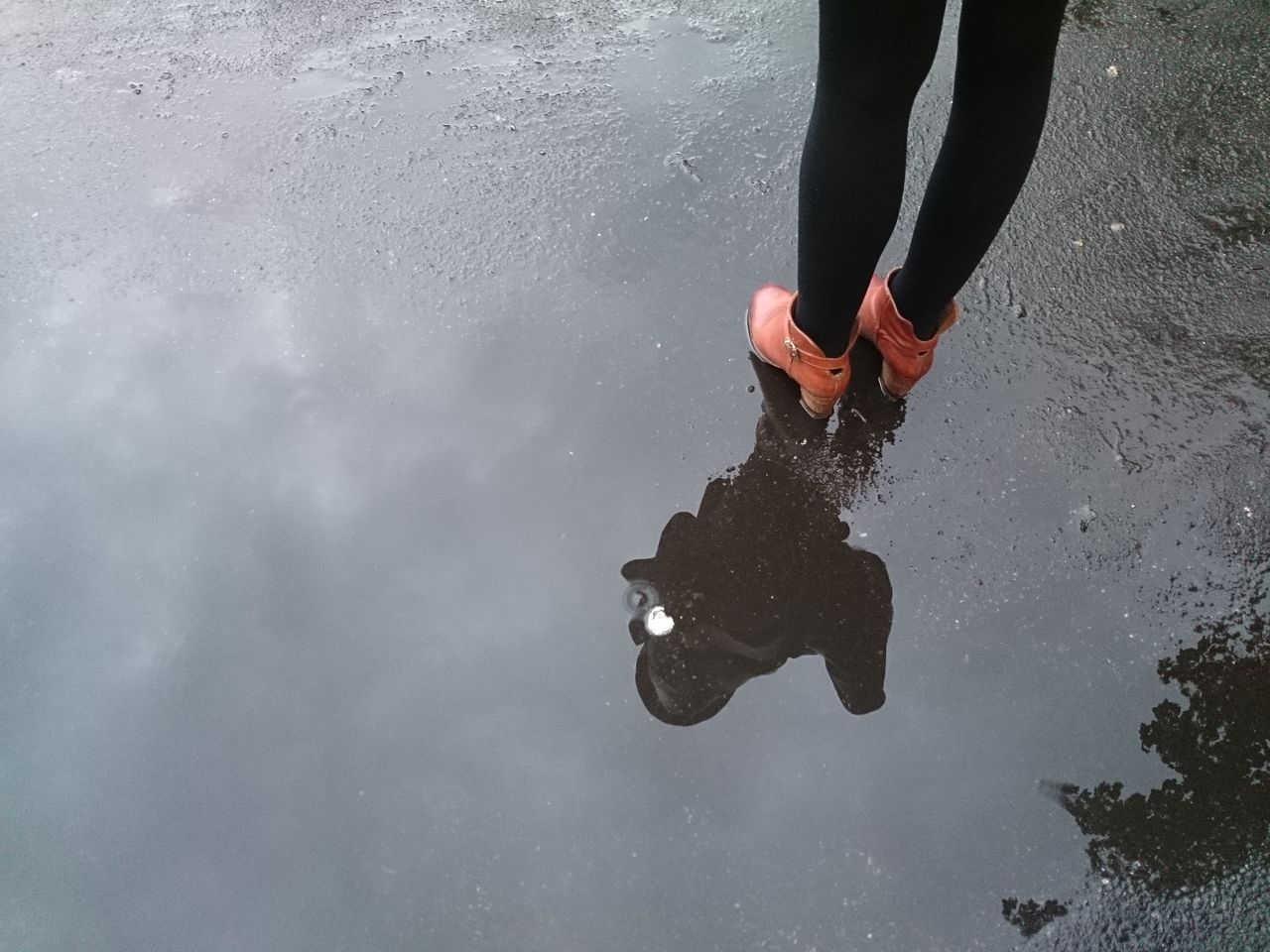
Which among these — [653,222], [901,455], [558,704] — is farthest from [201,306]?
[901,455]

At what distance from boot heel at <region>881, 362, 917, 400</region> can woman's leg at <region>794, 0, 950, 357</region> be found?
0.65ft

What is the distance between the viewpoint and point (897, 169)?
1479 mm

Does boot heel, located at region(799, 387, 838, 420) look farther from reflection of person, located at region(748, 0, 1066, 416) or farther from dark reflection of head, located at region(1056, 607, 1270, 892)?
dark reflection of head, located at region(1056, 607, 1270, 892)

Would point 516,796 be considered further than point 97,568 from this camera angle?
No

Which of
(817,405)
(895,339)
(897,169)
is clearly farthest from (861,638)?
(897,169)

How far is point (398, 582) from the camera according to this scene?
1.79 m

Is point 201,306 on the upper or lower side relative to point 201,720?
upper

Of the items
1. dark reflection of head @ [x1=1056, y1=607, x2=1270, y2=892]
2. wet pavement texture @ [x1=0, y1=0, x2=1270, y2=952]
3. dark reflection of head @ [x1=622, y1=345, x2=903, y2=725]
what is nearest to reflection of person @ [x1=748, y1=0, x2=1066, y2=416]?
dark reflection of head @ [x1=622, y1=345, x2=903, y2=725]

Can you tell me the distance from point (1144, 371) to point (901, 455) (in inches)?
23.7

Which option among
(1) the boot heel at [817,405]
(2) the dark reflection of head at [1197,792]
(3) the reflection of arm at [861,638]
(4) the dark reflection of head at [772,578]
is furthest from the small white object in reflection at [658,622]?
(2) the dark reflection of head at [1197,792]

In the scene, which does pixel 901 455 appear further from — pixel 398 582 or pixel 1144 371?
pixel 398 582

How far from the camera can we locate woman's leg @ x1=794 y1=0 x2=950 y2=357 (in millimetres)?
1236

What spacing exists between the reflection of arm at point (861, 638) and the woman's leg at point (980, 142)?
0.51 m

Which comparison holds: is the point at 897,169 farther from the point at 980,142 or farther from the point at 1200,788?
the point at 1200,788
